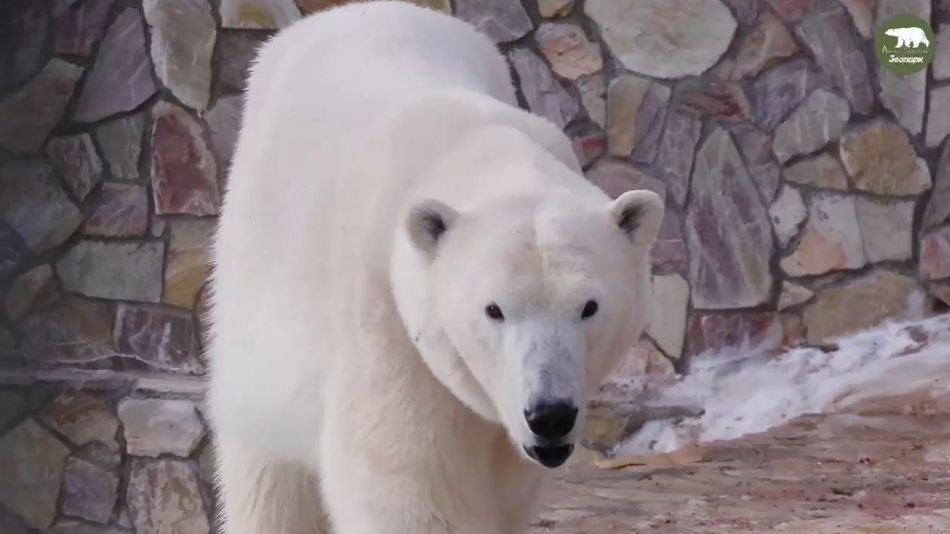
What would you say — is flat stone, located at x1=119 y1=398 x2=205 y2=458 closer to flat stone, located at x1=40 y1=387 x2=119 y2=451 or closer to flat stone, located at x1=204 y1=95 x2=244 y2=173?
flat stone, located at x1=40 y1=387 x2=119 y2=451

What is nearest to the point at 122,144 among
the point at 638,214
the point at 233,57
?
the point at 233,57

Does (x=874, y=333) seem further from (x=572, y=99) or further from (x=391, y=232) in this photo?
(x=391, y=232)

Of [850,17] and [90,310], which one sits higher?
[850,17]

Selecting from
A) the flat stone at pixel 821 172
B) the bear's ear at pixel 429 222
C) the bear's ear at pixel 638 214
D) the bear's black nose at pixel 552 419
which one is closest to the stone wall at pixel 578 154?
the flat stone at pixel 821 172

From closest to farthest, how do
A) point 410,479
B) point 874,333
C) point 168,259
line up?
point 410,479, point 874,333, point 168,259

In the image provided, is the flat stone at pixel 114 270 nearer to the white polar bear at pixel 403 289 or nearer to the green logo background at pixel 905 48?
the white polar bear at pixel 403 289

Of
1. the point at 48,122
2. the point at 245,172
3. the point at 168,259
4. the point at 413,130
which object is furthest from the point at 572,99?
the point at 413,130

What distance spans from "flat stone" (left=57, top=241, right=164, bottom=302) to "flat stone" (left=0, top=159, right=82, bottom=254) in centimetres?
10

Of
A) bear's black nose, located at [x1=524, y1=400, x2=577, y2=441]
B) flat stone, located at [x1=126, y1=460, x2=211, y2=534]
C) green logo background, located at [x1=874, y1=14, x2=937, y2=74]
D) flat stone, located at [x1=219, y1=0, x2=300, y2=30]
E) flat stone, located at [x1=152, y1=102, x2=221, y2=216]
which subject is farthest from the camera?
flat stone, located at [x1=126, y1=460, x2=211, y2=534]

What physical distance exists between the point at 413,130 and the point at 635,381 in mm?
3046

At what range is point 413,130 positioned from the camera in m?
1.97

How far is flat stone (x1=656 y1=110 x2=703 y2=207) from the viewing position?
4.77 metres

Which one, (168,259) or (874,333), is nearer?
(874,333)

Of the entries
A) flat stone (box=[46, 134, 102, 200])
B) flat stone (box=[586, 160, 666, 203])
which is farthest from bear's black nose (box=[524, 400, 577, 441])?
flat stone (box=[46, 134, 102, 200])
